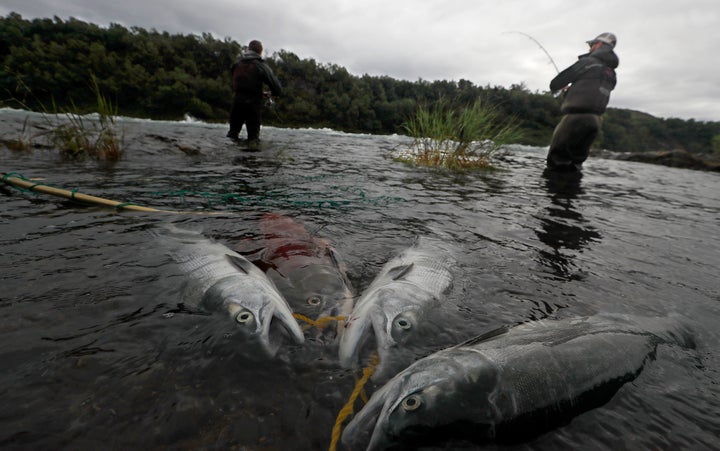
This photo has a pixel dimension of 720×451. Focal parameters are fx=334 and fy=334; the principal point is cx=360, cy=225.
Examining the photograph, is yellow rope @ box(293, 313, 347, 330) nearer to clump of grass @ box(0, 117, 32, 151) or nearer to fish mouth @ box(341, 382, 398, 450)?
fish mouth @ box(341, 382, 398, 450)

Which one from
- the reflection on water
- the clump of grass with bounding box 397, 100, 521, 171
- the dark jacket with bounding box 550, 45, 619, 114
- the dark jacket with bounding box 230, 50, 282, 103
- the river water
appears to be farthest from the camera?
the dark jacket with bounding box 230, 50, 282, 103

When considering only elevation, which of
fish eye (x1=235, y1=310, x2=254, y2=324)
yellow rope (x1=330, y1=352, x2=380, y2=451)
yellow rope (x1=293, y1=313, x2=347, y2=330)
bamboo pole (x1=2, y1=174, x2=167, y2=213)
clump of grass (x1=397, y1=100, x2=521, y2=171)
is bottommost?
yellow rope (x1=330, y1=352, x2=380, y2=451)

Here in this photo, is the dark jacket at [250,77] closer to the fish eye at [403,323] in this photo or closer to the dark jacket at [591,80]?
the dark jacket at [591,80]

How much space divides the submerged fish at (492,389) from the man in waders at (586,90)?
10.0 meters

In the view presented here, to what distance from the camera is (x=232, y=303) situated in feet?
6.89

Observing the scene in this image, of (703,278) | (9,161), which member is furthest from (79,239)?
(703,278)

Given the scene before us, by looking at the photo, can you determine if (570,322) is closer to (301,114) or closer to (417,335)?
(417,335)

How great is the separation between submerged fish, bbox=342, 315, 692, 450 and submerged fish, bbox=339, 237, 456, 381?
33 cm

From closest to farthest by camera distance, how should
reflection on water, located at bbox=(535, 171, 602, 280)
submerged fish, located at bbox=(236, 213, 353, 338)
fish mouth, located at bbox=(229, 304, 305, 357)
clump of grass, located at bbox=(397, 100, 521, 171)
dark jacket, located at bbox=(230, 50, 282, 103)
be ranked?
fish mouth, located at bbox=(229, 304, 305, 357), submerged fish, located at bbox=(236, 213, 353, 338), reflection on water, located at bbox=(535, 171, 602, 280), clump of grass, located at bbox=(397, 100, 521, 171), dark jacket, located at bbox=(230, 50, 282, 103)

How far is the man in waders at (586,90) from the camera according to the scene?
923cm

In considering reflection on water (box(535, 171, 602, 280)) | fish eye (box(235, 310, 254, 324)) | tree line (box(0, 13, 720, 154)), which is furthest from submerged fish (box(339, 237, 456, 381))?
tree line (box(0, 13, 720, 154))

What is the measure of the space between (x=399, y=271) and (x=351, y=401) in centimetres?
125

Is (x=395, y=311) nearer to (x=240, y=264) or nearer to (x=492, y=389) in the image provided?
(x=492, y=389)

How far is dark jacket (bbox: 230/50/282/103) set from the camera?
36.1 feet
